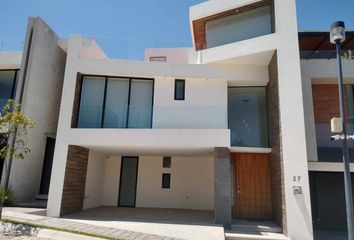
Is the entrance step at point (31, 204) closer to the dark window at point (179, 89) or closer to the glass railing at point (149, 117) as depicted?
the glass railing at point (149, 117)

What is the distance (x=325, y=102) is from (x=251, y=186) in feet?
17.0

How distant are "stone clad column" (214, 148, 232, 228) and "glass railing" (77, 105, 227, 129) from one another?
159 centimetres

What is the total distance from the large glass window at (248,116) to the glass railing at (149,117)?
139cm

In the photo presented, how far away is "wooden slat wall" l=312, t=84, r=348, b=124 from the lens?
38.0 feet

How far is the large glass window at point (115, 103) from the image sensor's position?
10742mm

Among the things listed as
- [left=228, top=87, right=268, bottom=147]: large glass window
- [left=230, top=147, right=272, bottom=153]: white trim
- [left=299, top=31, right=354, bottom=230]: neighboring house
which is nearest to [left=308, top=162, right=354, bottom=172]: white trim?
[left=299, top=31, right=354, bottom=230]: neighboring house

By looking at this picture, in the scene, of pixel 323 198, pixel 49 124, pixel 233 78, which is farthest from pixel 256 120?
pixel 49 124

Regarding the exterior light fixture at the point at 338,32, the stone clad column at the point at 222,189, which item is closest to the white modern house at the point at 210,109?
the stone clad column at the point at 222,189

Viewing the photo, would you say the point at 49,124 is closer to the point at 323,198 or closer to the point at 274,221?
the point at 274,221

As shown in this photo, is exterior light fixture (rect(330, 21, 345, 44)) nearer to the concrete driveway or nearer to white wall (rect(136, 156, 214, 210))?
the concrete driveway

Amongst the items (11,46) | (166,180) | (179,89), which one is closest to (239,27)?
(179,89)

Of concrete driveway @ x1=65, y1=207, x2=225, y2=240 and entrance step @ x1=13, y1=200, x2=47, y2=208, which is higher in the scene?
entrance step @ x1=13, y1=200, x2=47, y2=208

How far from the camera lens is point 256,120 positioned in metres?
11.2

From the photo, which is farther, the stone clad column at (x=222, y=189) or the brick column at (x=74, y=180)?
the brick column at (x=74, y=180)
